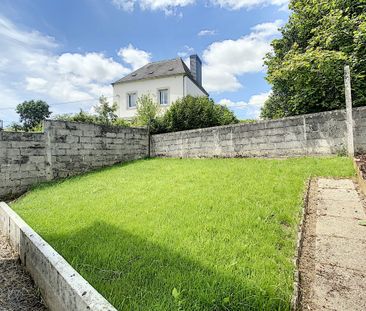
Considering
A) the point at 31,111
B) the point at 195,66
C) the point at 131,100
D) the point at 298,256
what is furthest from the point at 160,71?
the point at 31,111

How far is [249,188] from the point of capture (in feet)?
14.8

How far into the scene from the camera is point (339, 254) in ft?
8.09

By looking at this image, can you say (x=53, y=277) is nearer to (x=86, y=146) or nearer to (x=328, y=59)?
(x=86, y=146)

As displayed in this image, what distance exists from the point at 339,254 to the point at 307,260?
1.09 feet

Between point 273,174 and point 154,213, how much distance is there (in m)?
2.89

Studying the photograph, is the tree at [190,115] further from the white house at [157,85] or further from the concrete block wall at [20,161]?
the white house at [157,85]

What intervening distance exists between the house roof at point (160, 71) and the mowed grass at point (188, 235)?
14.6 m

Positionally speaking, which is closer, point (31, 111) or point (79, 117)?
point (79, 117)

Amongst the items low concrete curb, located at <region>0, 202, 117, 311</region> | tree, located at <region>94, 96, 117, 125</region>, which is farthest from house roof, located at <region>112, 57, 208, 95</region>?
low concrete curb, located at <region>0, 202, 117, 311</region>

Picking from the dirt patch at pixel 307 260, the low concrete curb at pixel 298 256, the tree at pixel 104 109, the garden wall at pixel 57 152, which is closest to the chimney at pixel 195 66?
the tree at pixel 104 109

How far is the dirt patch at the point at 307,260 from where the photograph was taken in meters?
Answer: 1.92

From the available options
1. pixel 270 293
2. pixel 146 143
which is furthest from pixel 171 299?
pixel 146 143

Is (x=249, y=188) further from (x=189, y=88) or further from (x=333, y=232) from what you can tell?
(x=189, y=88)

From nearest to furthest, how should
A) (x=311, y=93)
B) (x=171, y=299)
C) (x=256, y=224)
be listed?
(x=171, y=299) → (x=256, y=224) → (x=311, y=93)
